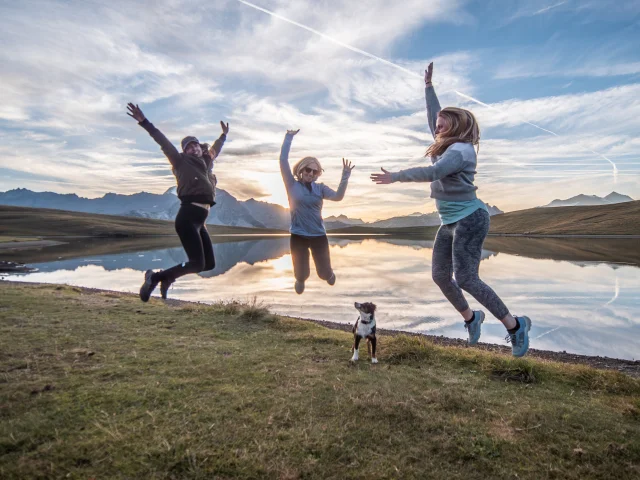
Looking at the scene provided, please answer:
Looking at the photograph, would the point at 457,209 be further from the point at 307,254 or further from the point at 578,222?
the point at 578,222

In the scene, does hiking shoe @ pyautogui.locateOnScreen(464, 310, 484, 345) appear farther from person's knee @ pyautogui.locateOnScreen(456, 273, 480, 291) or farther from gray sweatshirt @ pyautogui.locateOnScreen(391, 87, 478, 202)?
gray sweatshirt @ pyautogui.locateOnScreen(391, 87, 478, 202)

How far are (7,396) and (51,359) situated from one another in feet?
9.77

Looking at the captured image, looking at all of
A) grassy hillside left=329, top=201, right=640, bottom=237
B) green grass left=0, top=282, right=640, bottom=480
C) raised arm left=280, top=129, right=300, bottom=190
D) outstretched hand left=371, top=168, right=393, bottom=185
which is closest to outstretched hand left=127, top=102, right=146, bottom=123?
raised arm left=280, top=129, right=300, bottom=190

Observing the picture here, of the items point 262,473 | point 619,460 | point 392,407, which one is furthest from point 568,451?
point 262,473

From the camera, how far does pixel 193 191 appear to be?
457 cm

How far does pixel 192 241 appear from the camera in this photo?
15.8ft

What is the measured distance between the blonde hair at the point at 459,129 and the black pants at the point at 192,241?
284 cm

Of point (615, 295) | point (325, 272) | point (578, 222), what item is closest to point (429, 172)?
point (325, 272)

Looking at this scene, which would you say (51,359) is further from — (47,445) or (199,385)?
(47,445)

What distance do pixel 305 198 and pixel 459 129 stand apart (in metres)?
2.03

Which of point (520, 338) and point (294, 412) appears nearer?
point (520, 338)

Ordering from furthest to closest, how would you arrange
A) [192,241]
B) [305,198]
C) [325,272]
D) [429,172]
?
[325,272] < [305,198] < [192,241] < [429,172]

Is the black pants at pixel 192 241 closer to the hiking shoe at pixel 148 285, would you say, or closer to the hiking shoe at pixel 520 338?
the hiking shoe at pixel 148 285

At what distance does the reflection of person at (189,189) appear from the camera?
456 cm
